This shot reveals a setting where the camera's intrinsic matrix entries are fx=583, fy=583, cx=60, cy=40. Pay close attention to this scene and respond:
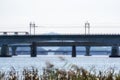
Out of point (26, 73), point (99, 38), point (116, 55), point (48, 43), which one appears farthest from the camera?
point (48, 43)

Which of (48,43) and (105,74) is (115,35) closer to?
(48,43)

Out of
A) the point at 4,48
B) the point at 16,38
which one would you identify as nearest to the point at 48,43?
the point at 4,48

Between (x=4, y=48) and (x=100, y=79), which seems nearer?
(x=100, y=79)

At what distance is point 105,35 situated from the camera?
136375 millimetres

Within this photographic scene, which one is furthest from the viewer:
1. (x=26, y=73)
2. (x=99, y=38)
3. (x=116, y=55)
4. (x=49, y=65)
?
(x=116, y=55)

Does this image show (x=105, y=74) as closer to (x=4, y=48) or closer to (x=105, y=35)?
(x=105, y=35)

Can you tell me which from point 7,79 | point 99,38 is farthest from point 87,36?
point 7,79

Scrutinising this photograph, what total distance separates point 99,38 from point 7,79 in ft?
394

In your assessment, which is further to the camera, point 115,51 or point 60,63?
point 115,51

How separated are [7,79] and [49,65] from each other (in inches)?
78.0

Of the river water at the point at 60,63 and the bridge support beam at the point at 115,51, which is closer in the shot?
the river water at the point at 60,63

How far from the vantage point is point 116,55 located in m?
155

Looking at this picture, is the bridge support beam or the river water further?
the bridge support beam

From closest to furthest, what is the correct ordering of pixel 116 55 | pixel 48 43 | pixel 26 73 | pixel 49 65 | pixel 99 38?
pixel 49 65 < pixel 26 73 < pixel 99 38 < pixel 116 55 < pixel 48 43
